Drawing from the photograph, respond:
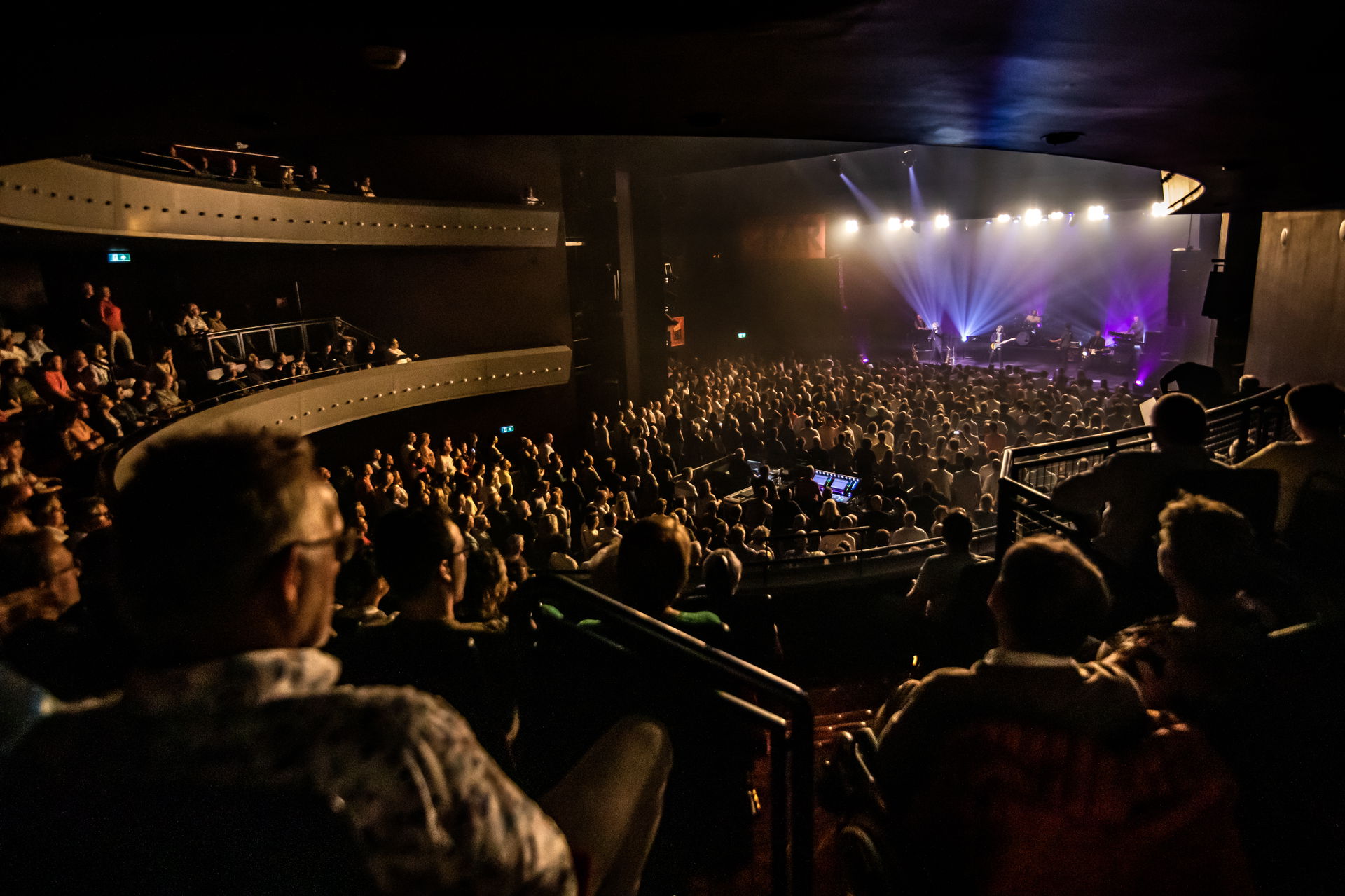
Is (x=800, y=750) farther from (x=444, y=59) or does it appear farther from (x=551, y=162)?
(x=551, y=162)

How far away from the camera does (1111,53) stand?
142 inches

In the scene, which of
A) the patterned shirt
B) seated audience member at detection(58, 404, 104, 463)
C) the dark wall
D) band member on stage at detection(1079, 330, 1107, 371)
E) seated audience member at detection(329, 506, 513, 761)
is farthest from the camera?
band member on stage at detection(1079, 330, 1107, 371)

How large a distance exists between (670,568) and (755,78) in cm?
302

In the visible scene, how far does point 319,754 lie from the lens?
108 centimetres

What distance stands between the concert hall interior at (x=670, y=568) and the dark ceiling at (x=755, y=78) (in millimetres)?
39

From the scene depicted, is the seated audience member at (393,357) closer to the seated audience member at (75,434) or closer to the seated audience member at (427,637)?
the seated audience member at (75,434)

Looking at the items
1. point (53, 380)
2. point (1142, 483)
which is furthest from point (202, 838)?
point (53, 380)

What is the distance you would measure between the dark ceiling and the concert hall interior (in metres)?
0.04

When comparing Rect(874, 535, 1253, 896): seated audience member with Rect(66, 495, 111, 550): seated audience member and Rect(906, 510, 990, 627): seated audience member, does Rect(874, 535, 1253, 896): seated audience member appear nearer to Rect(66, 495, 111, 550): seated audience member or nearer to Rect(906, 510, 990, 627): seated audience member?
Rect(906, 510, 990, 627): seated audience member

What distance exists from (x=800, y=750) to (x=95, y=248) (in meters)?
13.9

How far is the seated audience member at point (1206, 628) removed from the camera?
2334 millimetres

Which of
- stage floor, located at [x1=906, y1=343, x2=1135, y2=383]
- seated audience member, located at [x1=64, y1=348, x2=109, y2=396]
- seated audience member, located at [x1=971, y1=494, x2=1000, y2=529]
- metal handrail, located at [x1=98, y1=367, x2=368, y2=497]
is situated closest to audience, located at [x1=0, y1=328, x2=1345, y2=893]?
metal handrail, located at [x1=98, y1=367, x2=368, y2=497]

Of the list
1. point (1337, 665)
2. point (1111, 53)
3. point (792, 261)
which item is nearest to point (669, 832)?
point (1337, 665)

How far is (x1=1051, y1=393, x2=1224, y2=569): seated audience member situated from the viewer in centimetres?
356
